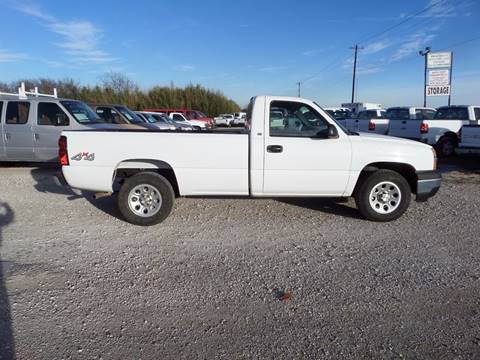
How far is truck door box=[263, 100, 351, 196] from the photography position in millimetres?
4852

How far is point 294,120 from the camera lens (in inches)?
196

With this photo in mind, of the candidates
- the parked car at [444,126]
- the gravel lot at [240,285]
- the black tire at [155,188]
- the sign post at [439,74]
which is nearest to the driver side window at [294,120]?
the gravel lot at [240,285]

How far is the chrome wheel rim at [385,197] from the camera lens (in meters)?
5.08

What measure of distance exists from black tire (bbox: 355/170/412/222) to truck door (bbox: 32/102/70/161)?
23.9 feet

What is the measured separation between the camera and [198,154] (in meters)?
4.81

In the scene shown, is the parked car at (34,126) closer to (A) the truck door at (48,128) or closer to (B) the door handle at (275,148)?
(A) the truck door at (48,128)

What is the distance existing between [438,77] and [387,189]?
27.0 m

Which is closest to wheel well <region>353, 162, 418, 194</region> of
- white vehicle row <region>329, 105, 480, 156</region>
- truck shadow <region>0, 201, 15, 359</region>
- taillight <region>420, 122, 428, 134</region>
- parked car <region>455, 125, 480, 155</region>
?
truck shadow <region>0, 201, 15, 359</region>

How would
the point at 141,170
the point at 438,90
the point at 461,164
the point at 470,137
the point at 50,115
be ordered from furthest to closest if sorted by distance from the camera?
the point at 438,90
the point at 461,164
the point at 470,137
the point at 50,115
the point at 141,170

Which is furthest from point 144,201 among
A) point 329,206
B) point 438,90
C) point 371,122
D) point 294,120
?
point 438,90

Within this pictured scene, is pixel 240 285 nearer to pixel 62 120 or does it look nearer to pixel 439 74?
pixel 62 120

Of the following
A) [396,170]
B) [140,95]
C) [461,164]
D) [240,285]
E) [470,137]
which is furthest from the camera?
[140,95]

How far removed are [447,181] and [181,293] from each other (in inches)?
301

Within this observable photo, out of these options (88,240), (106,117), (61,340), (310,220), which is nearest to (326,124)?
(310,220)
